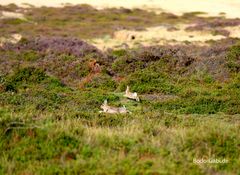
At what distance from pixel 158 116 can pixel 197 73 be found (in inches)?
353

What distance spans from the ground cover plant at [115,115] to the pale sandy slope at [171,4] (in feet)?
80.7

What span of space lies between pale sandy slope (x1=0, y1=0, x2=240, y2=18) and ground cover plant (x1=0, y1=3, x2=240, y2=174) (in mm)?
24607

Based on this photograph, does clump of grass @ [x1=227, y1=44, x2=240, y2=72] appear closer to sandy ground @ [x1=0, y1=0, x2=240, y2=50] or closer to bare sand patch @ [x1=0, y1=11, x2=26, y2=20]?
sandy ground @ [x1=0, y1=0, x2=240, y2=50]

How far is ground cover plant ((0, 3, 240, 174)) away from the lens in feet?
24.6

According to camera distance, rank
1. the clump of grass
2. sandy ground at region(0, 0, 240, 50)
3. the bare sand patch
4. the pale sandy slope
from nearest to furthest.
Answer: the clump of grass
sandy ground at region(0, 0, 240, 50)
the bare sand patch
the pale sandy slope

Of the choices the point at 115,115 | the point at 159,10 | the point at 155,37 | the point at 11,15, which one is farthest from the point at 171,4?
the point at 115,115

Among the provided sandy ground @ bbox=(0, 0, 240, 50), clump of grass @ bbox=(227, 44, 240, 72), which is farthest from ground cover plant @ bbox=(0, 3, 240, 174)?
sandy ground @ bbox=(0, 0, 240, 50)

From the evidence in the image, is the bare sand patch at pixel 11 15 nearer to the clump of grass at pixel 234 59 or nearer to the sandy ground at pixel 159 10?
the sandy ground at pixel 159 10

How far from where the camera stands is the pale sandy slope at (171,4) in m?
57.8

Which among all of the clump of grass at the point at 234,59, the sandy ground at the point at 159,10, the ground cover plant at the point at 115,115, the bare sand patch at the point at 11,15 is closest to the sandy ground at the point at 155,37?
the sandy ground at the point at 159,10

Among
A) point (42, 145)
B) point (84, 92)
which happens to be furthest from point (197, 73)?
point (42, 145)

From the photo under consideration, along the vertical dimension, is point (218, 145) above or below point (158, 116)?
above

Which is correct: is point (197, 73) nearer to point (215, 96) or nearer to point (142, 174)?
point (215, 96)

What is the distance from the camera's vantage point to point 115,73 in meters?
21.6
